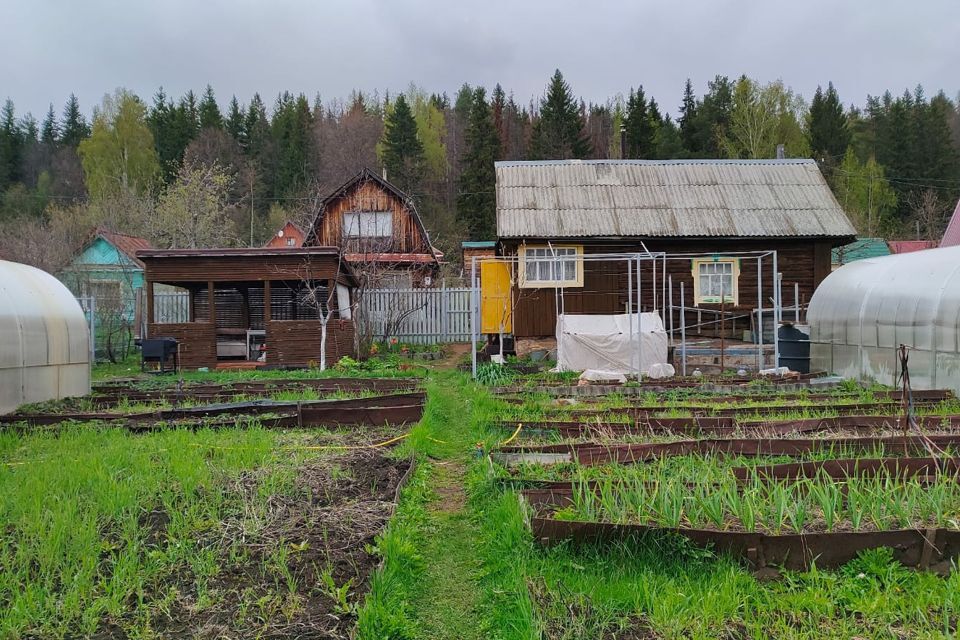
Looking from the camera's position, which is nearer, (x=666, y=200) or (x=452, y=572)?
(x=452, y=572)

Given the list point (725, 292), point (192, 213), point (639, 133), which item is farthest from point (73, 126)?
point (725, 292)

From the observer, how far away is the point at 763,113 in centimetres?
3778

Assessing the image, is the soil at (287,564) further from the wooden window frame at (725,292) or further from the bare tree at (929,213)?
the bare tree at (929,213)

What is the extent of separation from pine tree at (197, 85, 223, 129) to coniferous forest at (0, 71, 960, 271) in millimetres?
114

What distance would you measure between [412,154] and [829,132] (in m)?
27.9

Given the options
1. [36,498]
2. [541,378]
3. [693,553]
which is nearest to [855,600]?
[693,553]

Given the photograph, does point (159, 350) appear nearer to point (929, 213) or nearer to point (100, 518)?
point (100, 518)

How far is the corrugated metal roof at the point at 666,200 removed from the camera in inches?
671

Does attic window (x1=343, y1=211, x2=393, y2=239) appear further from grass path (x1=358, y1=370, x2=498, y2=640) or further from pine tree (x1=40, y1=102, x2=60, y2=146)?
pine tree (x1=40, y1=102, x2=60, y2=146)

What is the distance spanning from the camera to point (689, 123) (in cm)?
4391

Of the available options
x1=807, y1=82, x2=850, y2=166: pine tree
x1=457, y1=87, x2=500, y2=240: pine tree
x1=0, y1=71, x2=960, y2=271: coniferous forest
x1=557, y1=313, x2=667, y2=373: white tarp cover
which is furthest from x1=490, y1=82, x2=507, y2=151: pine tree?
x1=557, y1=313, x2=667, y2=373: white tarp cover

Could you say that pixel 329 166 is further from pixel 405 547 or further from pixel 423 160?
pixel 405 547

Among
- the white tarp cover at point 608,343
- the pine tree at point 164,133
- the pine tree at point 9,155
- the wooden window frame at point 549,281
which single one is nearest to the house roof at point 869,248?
the wooden window frame at point 549,281

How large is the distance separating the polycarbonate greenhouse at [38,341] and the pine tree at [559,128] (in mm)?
33606
